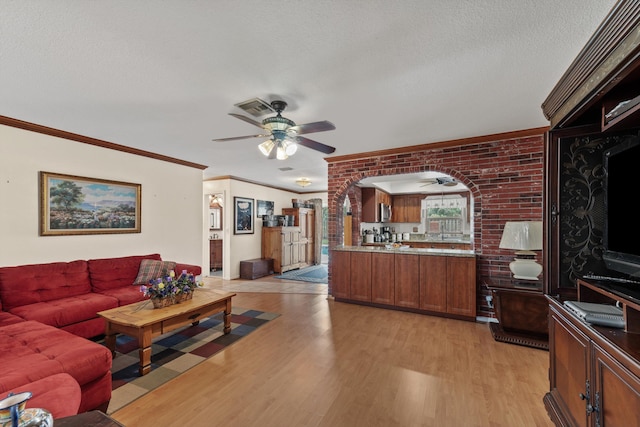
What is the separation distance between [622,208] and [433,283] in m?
2.59

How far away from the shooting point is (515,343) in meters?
3.06

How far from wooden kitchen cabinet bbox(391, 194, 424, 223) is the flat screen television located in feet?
20.6

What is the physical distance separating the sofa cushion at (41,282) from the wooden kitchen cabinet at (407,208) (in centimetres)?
698

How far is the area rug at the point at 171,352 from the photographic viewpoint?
2264mm

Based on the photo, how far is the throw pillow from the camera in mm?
3940

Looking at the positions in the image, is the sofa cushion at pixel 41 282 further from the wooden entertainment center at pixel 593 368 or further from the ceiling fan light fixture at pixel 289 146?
the wooden entertainment center at pixel 593 368

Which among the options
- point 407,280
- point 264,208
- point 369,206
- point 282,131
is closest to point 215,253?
point 264,208

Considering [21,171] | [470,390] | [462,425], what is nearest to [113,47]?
[21,171]

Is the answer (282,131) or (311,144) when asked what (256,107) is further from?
(311,144)

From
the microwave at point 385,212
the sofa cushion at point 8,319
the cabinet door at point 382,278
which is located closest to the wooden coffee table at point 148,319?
the sofa cushion at point 8,319

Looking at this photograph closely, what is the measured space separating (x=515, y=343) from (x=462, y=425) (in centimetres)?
169

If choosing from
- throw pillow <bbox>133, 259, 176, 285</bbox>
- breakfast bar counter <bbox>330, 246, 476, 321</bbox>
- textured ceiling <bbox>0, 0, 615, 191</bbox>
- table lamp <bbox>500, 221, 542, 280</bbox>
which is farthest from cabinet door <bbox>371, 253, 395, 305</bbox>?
throw pillow <bbox>133, 259, 176, 285</bbox>

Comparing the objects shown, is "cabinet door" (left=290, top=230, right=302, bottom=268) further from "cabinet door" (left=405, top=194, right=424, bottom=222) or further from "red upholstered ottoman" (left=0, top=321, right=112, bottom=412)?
"red upholstered ottoman" (left=0, top=321, right=112, bottom=412)

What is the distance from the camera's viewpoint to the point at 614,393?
1.19 metres
